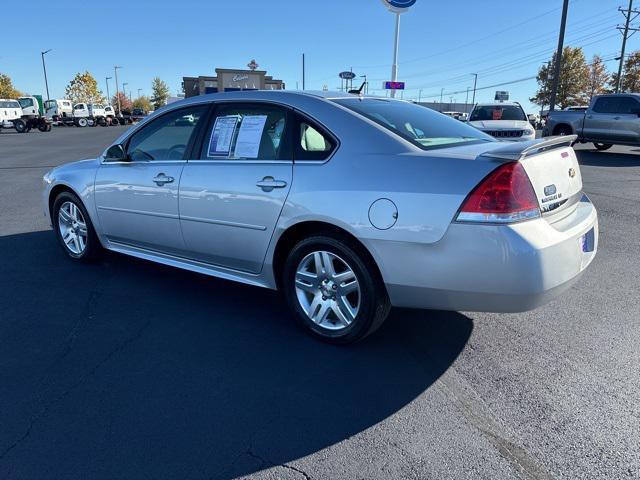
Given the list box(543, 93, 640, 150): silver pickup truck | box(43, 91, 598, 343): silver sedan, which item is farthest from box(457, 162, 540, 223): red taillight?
box(543, 93, 640, 150): silver pickup truck

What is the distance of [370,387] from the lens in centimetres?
291

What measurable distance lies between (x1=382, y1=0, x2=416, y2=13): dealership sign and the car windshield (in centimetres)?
370

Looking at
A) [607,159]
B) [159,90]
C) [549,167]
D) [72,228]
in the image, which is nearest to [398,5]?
[607,159]

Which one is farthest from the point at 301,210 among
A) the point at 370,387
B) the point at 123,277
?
the point at 123,277

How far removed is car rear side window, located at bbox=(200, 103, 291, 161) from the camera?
3.59 metres

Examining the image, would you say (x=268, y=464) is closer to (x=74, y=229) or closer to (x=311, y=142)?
(x=311, y=142)

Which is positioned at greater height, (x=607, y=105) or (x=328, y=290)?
(x=607, y=105)

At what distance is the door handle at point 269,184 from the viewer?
11.2ft

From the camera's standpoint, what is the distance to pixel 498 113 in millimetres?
14812

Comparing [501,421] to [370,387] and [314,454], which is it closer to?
[370,387]

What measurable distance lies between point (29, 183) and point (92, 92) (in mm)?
93110

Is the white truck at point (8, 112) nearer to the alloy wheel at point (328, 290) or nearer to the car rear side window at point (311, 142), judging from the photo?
the car rear side window at point (311, 142)

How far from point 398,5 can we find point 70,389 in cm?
1515

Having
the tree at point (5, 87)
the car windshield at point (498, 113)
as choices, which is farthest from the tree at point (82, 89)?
the car windshield at point (498, 113)
